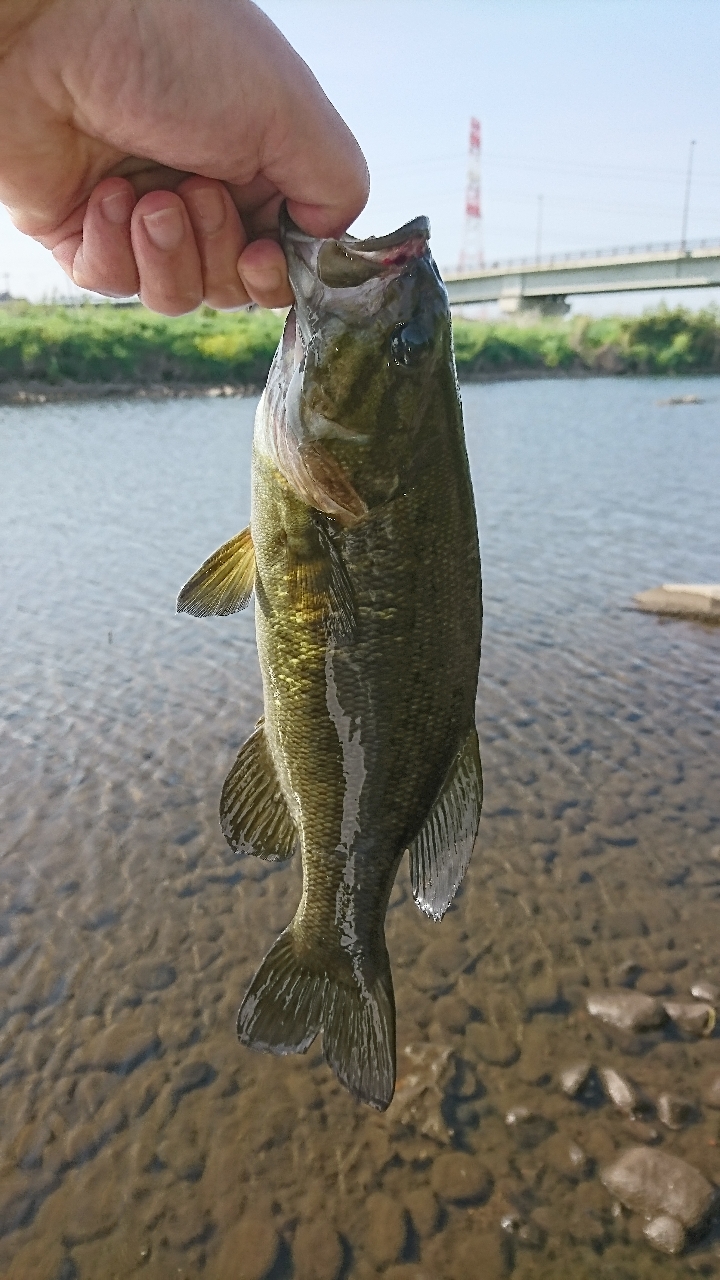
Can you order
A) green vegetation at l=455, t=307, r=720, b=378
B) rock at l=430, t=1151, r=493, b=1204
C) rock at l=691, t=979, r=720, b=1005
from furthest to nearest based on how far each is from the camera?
green vegetation at l=455, t=307, r=720, b=378, rock at l=691, t=979, r=720, b=1005, rock at l=430, t=1151, r=493, b=1204

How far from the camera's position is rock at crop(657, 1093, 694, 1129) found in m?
4.18

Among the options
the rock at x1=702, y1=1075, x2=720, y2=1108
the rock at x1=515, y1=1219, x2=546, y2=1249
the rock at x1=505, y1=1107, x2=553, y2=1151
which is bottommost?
the rock at x1=515, y1=1219, x2=546, y2=1249

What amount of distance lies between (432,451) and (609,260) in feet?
190

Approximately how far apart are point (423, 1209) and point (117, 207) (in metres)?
3.99

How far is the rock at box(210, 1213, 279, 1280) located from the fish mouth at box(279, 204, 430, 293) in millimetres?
3695

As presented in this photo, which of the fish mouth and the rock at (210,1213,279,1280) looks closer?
the fish mouth

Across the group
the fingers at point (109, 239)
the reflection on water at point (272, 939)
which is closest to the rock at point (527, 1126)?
the reflection on water at point (272, 939)

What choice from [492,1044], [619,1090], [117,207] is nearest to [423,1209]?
[492,1044]

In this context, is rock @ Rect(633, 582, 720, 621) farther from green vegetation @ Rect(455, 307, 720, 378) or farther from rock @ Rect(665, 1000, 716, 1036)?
green vegetation @ Rect(455, 307, 720, 378)

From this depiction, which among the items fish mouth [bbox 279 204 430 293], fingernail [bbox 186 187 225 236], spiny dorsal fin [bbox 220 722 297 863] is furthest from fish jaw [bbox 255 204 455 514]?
spiny dorsal fin [bbox 220 722 297 863]

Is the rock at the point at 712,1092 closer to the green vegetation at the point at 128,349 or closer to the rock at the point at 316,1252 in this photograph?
the rock at the point at 316,1252

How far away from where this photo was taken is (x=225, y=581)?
2.48 m

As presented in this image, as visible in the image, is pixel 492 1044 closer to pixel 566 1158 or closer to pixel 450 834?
pixel 566 1158

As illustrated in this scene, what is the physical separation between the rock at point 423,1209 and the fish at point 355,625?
1.81 metres
